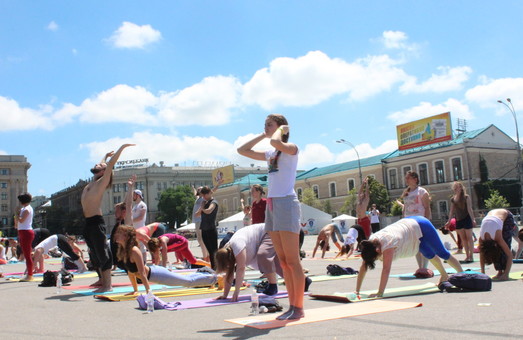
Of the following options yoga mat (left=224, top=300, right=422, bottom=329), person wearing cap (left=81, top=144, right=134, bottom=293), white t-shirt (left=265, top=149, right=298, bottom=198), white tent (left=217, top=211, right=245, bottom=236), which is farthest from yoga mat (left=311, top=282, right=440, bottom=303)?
white tent (left=217, top=211, right=245, bottom=236)

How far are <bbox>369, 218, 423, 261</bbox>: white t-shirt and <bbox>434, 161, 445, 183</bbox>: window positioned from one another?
53298 mm

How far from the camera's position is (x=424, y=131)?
60375 mm

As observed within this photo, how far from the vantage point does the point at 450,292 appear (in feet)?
21.3

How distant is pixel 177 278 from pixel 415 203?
4.36 meters

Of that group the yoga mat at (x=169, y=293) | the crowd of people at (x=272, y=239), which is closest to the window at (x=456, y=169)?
the crowd of people at (x=272, y=239)

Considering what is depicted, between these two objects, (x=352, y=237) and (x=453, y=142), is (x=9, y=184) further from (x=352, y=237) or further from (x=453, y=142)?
(x=352, y=237)

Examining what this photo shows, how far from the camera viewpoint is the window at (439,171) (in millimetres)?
57062

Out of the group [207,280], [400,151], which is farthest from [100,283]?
[400,151]

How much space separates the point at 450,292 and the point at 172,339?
391 centimetres

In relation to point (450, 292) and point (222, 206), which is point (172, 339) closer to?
point (450, 292)

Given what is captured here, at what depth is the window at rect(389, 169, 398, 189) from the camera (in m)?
62.6

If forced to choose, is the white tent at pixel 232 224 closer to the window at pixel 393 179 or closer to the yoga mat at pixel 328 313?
the window at pixel 393 179

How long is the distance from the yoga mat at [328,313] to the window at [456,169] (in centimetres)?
5352

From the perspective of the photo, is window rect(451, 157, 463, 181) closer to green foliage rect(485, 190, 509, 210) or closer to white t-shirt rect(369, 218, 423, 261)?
green foliage rect(485, 190, 509, 210)
